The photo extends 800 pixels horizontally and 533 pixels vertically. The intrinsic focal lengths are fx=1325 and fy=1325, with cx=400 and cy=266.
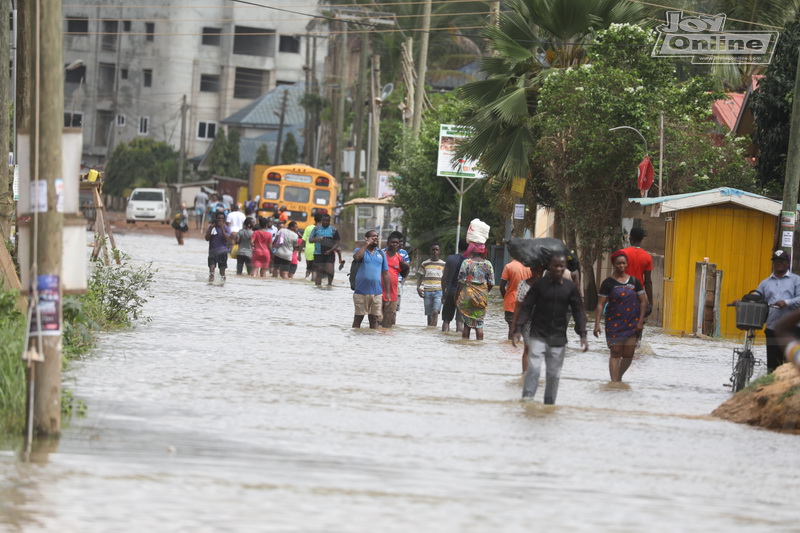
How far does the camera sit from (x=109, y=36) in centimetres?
8781

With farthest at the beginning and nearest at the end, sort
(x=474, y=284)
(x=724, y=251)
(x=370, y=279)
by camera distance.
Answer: (x=724, y=251), (x=370, y=279), (x=474, y=284)

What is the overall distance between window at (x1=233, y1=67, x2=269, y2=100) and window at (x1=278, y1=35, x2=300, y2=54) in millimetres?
2052

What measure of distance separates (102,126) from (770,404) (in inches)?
3292

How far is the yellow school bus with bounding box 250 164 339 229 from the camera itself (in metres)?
52.9

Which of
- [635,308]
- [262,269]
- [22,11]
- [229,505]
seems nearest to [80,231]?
[229,505]

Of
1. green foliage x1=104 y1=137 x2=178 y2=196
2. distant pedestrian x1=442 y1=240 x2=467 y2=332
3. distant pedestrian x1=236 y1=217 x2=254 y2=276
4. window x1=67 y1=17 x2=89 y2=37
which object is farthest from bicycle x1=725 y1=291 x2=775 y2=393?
window x1=67 y1=17 x2=89 y2=37

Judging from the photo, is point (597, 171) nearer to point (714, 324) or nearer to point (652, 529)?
point (714, 324)

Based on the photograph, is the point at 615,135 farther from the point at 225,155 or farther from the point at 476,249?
the point at 225,155

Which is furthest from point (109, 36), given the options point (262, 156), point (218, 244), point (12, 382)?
point (12, 382)

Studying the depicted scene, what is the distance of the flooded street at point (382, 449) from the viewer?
7293 mm

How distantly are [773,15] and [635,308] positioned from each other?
2646 cm

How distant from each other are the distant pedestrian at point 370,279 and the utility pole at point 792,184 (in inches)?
225

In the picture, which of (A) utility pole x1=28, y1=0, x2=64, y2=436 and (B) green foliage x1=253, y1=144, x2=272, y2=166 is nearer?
(A) utility pole x1=28, y1=0, x2=64, y2=436
